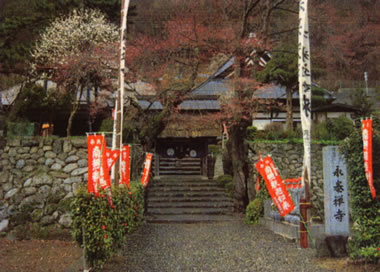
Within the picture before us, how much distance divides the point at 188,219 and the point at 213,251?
5.45m

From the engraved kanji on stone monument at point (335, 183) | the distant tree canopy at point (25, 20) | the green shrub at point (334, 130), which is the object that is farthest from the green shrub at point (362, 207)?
the distant tree canopy at point (25, 20)

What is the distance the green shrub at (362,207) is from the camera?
576 centimetres

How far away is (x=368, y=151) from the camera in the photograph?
5832mm

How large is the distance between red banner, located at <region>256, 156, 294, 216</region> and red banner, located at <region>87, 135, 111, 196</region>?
4.38 metres

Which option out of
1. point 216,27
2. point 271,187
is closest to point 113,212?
point 271,187

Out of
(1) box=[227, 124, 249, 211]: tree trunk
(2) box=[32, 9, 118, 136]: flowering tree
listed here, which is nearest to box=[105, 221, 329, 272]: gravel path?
(1) box=[227, 124, 249, 211]: tree trunk

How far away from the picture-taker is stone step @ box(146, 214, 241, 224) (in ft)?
42.8

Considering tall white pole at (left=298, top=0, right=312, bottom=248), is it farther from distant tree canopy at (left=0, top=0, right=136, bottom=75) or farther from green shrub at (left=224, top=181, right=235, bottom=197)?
distant tree canopy at (left=0, top=0, right=136, bottom=75)

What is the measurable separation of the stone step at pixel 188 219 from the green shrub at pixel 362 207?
24.4 ft

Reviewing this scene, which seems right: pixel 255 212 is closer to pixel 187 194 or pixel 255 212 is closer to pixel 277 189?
pixel 277 189

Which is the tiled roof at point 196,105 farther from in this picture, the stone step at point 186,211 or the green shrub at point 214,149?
the stone step at point 186,211

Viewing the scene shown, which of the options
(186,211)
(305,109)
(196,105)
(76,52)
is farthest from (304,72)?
(196,105)

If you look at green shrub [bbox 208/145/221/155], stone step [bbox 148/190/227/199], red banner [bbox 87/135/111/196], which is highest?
green shrub [bbox 208/145/221/155]

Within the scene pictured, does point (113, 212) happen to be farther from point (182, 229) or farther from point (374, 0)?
point (374, 0)
